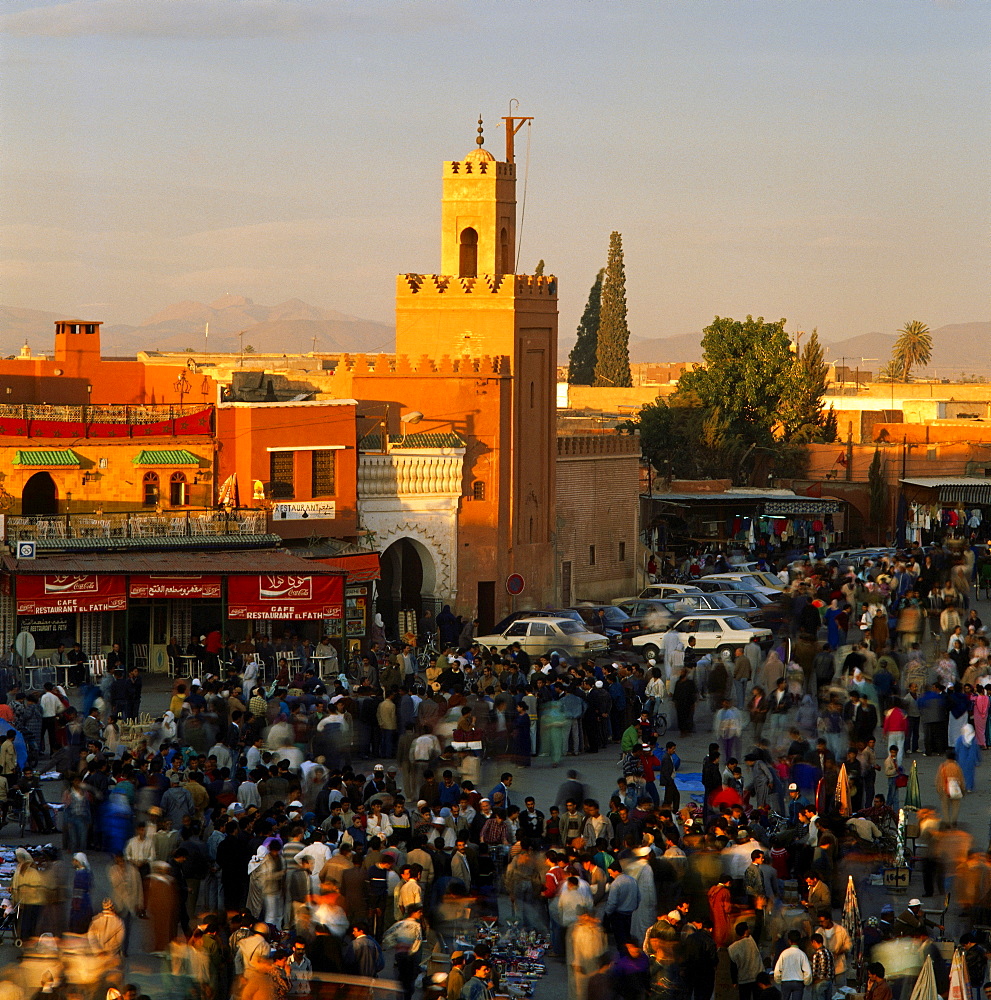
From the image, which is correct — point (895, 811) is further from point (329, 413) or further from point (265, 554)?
point (329, 413)

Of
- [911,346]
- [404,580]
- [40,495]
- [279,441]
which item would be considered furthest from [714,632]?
[911,346]

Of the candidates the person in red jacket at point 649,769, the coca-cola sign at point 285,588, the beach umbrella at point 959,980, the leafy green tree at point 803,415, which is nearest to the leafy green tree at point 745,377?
the leafy green tree at point 803,415

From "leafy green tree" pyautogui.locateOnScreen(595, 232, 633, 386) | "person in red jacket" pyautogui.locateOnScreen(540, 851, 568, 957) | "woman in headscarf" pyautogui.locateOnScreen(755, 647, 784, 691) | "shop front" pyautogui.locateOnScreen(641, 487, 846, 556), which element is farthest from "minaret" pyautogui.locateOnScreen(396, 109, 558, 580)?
"leafy green tree" pyautogui.locateOnScreen(595, 232, 633, 386)

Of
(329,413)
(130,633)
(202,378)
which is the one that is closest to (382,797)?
(130,633)

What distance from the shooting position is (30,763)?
19.4 metres

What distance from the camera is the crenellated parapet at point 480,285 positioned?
38.1 m

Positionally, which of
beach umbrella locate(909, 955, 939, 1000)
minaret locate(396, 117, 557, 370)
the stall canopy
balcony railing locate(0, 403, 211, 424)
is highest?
minaret locate(396, 117, 557, 370)

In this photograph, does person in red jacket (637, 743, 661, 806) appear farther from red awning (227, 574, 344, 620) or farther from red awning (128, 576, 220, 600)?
red awning (128, 576, 220, 600)

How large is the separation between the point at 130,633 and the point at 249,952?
18.2 m

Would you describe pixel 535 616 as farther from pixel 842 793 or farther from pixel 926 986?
pixel 926 986

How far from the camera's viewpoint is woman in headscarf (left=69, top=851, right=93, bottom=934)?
1358 cm

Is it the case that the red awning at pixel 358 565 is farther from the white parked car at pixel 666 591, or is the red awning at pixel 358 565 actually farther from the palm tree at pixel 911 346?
the palm tree at pixel 911 346

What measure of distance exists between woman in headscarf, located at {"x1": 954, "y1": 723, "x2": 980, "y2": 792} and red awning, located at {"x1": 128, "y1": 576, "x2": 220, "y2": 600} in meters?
13.7

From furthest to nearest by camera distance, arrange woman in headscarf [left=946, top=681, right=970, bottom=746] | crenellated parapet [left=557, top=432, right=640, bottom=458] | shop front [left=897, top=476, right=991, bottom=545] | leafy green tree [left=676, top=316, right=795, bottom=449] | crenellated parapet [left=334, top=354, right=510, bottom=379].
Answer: leafy green tree [left=676, top=316, right=795, bottom=449] → shop front [left=897, top=476, right=991, bottom=545] → crenellated parapet [left=557, top=432, right=640, bottom=458] → crenellated parapet [left=334, top=354, right=510, bottom=379] → woman in headscarf [left=946, top=681, right=970, bottom=746]
